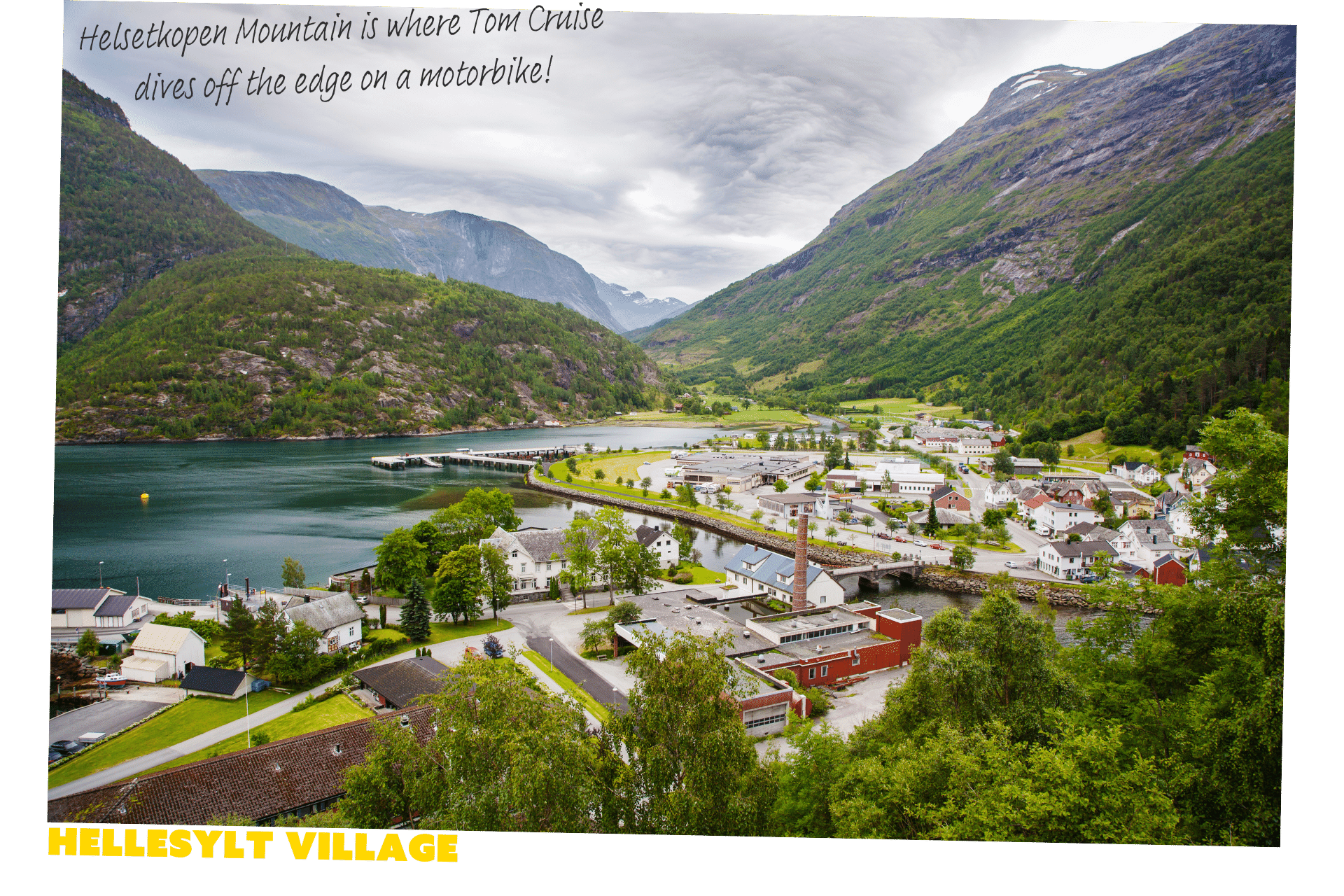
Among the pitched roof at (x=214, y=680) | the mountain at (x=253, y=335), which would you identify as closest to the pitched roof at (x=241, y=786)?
the pitched roof at (x=214, y=680)

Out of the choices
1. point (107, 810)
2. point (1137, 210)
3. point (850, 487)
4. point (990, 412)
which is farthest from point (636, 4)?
point (1137, 210)

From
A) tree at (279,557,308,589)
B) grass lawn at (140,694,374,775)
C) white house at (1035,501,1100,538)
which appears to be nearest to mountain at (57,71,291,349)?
grass lawn at (140,694,374,775)

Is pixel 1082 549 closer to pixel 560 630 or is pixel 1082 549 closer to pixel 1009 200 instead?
pixel 560 630

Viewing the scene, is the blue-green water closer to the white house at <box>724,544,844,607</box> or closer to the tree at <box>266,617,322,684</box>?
the white house at <box>724,544,844,607</box>

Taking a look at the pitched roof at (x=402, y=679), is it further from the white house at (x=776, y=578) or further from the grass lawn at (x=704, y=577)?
the grass lawn at (x=704, y=577)

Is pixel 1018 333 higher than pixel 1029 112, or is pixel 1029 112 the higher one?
pixel 1029 112

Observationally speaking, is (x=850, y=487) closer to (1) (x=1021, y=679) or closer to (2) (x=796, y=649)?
(2) (x=796, y=649)

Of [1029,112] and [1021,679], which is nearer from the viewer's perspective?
[1021,679]
